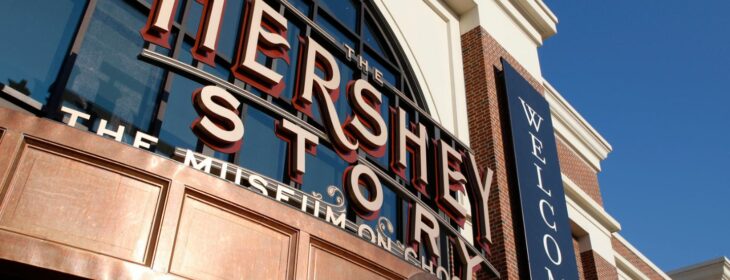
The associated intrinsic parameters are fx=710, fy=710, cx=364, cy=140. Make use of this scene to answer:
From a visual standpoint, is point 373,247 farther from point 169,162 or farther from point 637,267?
point 637,267

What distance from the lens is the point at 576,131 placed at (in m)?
22.0

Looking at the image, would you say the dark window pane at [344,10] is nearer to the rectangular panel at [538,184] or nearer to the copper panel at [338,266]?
the rectangular panel at [538,184]

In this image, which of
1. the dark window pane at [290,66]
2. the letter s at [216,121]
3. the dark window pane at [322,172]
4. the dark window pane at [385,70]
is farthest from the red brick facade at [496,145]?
the letter s at [216,121]

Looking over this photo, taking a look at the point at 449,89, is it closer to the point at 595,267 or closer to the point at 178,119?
the point at 595,267

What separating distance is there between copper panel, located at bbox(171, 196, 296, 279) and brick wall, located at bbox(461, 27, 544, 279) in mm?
6811

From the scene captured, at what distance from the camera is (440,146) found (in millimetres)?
12438

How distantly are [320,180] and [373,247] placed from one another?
96.4 inches

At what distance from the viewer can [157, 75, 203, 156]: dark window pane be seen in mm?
8398

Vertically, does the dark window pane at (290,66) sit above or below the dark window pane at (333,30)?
below

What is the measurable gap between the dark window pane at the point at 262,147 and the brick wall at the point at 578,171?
41.6 ft

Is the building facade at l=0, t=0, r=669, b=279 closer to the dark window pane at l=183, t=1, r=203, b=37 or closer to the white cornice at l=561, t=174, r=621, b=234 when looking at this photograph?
the dark window pane at l=183, t=1, r=203, b=37

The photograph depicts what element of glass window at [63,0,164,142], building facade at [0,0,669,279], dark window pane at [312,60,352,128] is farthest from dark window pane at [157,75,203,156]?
dark window pane at [312,60,352,128]

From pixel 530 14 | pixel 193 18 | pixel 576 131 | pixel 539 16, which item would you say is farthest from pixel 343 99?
pixel 576 131

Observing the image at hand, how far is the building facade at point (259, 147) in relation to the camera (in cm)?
627
